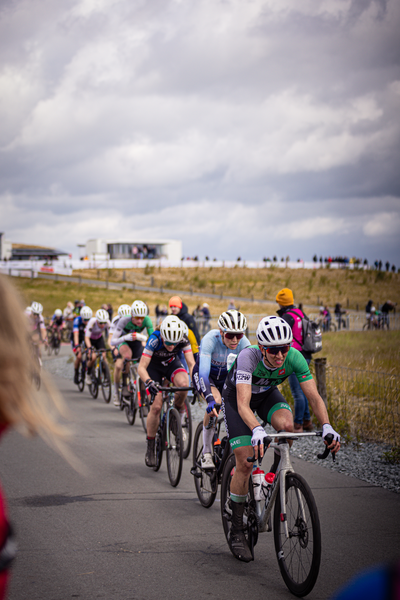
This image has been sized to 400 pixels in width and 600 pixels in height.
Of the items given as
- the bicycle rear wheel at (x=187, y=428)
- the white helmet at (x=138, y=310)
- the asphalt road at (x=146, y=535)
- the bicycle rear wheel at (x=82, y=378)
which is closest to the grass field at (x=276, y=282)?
the bicycle rear wheel at (x=82, y=378)

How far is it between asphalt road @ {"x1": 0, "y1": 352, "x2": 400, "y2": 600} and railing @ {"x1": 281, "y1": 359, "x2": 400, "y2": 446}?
1522 mm

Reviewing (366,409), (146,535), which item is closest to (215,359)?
(146,535)

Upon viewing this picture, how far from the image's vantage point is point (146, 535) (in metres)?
5.11

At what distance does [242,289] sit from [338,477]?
52707mm

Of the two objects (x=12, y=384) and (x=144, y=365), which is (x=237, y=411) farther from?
(x=12, y=384)

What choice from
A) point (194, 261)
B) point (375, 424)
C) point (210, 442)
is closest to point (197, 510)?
point (210, 442)

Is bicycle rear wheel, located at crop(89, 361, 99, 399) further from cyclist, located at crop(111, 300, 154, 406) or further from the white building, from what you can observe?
the white building

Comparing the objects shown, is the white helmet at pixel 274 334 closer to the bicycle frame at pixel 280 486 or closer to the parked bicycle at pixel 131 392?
the bicycle frame at pixel 280 486

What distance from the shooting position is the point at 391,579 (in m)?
1.07

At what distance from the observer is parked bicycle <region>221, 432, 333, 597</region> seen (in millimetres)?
3783

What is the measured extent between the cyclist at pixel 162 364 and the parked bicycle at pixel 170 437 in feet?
0.30

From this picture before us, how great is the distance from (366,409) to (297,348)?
1851 mm

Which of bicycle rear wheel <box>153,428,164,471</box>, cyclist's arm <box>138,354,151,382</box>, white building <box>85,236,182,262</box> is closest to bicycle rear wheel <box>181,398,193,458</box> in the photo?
bicycle rear wheel <box>153,428,164,471</box>

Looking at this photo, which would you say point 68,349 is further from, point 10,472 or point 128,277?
point 128,277
